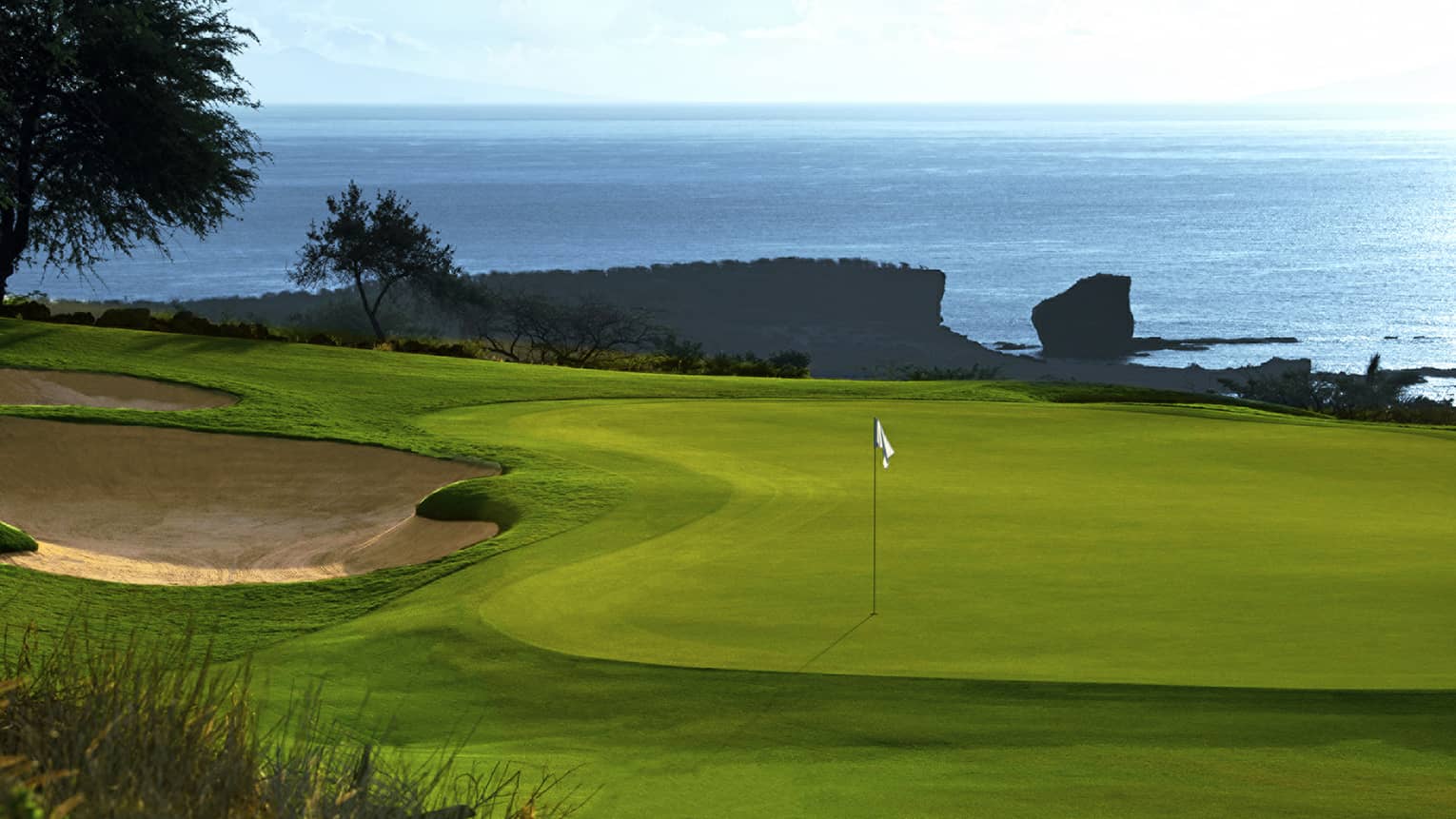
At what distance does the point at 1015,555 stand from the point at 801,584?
1545 millimetres

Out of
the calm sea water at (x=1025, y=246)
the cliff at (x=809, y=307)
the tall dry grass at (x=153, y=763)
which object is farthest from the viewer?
the calm sea water at (x=1025, y=246)

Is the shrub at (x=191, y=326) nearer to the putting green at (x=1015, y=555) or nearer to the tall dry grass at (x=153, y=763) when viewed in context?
the putting green at (x=1015, y=555)

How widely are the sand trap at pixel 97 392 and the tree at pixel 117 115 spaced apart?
8.03m

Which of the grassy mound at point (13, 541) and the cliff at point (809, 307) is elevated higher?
the cliff at point (809, 307)

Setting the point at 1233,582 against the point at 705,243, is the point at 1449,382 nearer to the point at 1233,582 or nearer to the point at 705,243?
the point at 1233,582

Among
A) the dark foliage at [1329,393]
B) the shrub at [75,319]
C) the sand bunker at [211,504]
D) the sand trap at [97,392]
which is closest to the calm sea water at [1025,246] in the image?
the dark foliage at [1329,393]

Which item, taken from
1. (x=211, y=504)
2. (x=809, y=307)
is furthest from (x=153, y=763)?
(x=809, y=307)

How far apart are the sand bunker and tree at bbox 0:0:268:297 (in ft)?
41.0

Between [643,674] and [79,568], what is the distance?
577 centimetres

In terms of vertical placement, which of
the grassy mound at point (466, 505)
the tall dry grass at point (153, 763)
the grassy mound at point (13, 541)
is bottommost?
the grassy mound at point (13, 541)

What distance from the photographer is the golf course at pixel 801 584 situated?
664 centimetres

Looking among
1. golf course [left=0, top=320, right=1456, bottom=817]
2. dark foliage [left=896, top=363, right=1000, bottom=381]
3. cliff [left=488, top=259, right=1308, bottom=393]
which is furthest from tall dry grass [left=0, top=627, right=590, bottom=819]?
→ cliff [left=488, top=259, right=1308, bottom=393]

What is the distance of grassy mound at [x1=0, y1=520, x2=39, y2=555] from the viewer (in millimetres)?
11469

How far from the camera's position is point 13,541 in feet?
37.8
